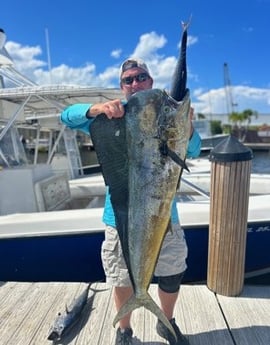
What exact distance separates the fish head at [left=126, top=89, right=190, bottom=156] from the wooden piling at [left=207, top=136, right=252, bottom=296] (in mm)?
1386

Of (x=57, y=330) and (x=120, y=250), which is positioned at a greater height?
(x=120, y=250)

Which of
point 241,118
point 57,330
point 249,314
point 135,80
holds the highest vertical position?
point 135,80

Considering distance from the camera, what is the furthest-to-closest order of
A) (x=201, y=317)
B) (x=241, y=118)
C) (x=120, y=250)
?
1. (x=241, y=118)
2. (x=201, y=317)
3. (x=120, y=250)

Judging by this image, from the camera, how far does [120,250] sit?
2117 millimetres

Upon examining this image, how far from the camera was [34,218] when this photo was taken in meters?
3.72

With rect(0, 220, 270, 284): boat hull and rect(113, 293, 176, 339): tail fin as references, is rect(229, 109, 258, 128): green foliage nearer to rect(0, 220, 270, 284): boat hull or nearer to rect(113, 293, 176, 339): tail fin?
rect(0, 220, 270, 284): boat hull

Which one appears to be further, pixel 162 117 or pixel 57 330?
pixel 57 330

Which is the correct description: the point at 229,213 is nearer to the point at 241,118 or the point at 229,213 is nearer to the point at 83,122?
the point at 83,122

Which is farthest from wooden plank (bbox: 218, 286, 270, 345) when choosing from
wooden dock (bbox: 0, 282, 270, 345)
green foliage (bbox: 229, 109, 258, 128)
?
green foliage (bbox: 229, 109, 258, 128)

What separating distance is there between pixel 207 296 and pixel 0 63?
167 inches

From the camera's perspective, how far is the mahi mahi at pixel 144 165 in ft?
4.93

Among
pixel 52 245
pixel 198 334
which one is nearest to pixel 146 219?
pixel 198 334

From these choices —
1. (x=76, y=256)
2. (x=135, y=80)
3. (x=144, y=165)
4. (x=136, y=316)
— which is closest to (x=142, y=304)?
(x=144, y=165)

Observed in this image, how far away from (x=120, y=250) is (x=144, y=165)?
28.6 inches
